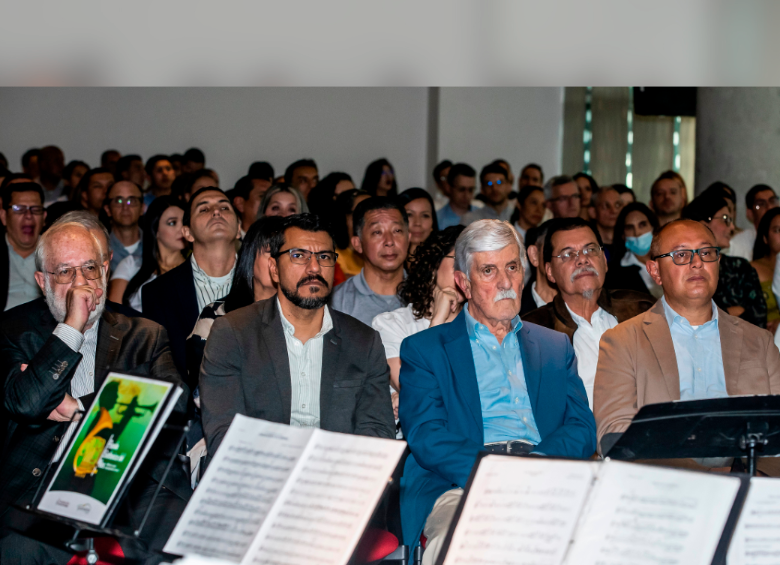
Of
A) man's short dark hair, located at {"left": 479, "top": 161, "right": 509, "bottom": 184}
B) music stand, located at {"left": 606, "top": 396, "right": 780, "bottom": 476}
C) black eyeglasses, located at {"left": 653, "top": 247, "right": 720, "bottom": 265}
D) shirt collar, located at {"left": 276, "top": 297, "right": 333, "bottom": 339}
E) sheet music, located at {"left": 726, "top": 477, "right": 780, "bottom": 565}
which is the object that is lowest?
sheet music, located at {"left": 726, "top": 477, "right": 780, "bottom": 565}

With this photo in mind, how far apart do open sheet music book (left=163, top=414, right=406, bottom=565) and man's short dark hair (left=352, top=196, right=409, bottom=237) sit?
2479 millimetres

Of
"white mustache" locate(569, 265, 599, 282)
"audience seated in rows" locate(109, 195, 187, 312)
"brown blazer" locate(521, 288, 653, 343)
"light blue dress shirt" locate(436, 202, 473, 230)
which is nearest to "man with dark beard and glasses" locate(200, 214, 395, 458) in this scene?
"brown blazer" locate(521, 288, 653, 343)

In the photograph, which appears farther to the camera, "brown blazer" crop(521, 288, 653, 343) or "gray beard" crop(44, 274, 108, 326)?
"brown blazer" crop(521, 288, 653, 343)

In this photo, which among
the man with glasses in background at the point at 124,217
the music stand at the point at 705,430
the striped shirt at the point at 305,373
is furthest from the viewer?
the man with glasses in background at the point at 124,217

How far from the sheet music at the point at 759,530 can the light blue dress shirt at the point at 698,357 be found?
1339 millimetres

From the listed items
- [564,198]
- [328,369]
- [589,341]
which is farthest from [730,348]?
[564,198]

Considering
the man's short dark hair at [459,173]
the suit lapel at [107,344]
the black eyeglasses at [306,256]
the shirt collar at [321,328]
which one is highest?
the man's short dark hair at [459,173]

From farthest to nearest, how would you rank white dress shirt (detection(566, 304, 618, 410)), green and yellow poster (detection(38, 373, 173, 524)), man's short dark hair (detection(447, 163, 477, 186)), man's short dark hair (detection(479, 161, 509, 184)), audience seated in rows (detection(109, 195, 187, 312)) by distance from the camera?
man's short dark hair (detection(479, 161, 509, 184)), man's short dark hair (detection(447, 163, 477, 186)), audience seated in rows (detection(109, 195, 187, 312)), white dress shirt (detection(566, 304, 618, 410)), green and yellow poster (detection(38, 373, 173, 524))

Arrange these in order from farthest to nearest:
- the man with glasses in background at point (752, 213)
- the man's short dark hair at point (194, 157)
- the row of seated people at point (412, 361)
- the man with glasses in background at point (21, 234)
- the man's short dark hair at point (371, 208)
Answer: the man's short dark hair at point (194, 157) → the man with glasses in background at point (752, 213) → the man with glasses in background at point (21, 234) → the man's short dark hair at point (371, 208) → the row of seated people at point (412, 361)

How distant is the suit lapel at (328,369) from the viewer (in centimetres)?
296

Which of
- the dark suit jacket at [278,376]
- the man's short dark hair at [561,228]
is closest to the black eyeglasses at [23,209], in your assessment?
the dark suit jacket at [278,376]

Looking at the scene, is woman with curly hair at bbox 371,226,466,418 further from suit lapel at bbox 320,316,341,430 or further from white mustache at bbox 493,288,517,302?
white mustache at bbox 493,288,517,302

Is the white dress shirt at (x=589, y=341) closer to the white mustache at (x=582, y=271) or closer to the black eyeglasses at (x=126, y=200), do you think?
the white mustache at (x=582, y=271)

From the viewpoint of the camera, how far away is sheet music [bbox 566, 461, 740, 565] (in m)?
1.64
